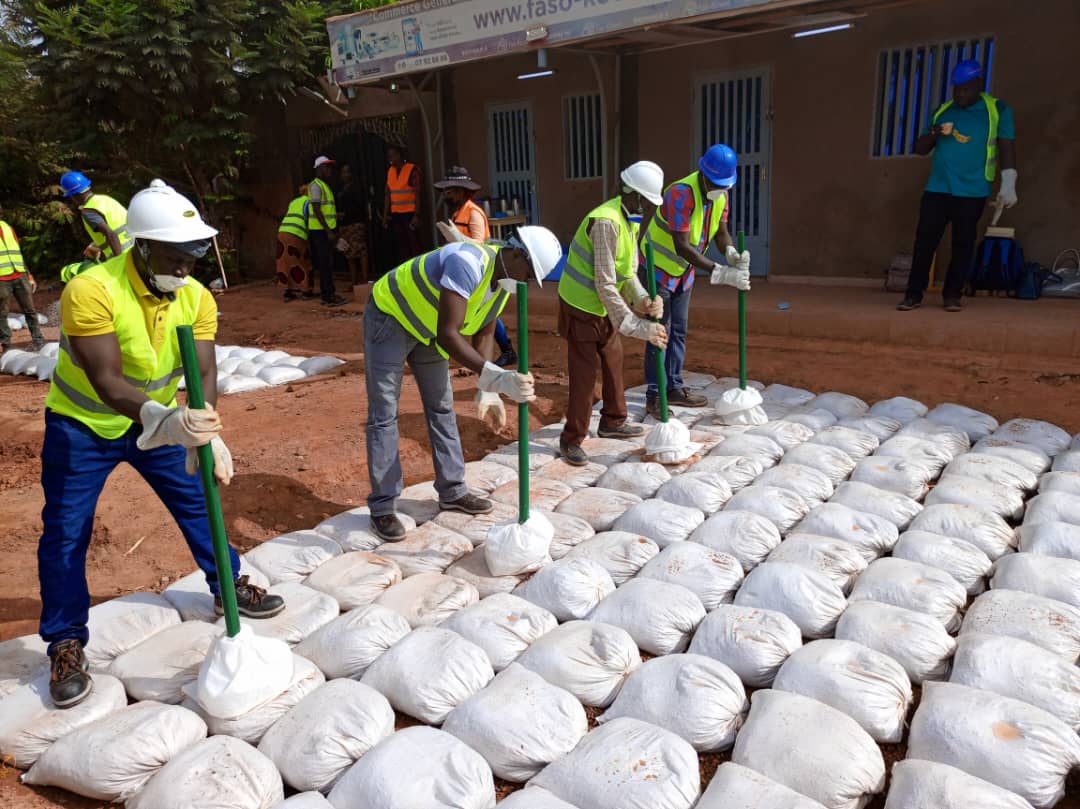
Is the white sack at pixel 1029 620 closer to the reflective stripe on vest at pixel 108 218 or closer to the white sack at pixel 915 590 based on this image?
the white sack at pixel 915 590

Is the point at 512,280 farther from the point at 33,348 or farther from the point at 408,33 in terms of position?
the point at 33,348

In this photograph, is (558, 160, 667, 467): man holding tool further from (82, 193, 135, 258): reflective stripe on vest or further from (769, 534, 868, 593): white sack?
(82, 193, 135, 258): reflective stripe on vest

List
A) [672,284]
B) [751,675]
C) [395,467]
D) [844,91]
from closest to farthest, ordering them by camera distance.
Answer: [751,675] < [395,467] < [672,284] < [844,91]

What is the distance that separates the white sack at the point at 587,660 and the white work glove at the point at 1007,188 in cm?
495

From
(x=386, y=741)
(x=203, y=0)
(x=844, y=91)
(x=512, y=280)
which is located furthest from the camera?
(x=203, y=0)

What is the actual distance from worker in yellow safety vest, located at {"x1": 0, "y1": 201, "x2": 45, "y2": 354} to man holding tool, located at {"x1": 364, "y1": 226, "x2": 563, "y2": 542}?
5.55 m

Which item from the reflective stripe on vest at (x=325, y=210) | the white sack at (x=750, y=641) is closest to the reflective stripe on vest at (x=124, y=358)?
the white sack at (x=750, y=641)

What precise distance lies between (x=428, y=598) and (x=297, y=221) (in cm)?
766

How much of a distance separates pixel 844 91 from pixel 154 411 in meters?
6.37

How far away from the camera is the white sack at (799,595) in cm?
255

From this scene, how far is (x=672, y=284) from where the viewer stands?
4.38 m

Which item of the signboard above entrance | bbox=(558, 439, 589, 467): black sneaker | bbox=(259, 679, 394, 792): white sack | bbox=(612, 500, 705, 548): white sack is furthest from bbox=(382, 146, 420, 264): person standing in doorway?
bbox=(259, 679, 394, 792): white sack

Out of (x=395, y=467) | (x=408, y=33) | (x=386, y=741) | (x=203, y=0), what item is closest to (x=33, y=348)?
(x=408, y=33)

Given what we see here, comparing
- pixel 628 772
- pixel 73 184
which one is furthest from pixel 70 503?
pixel 73 184
